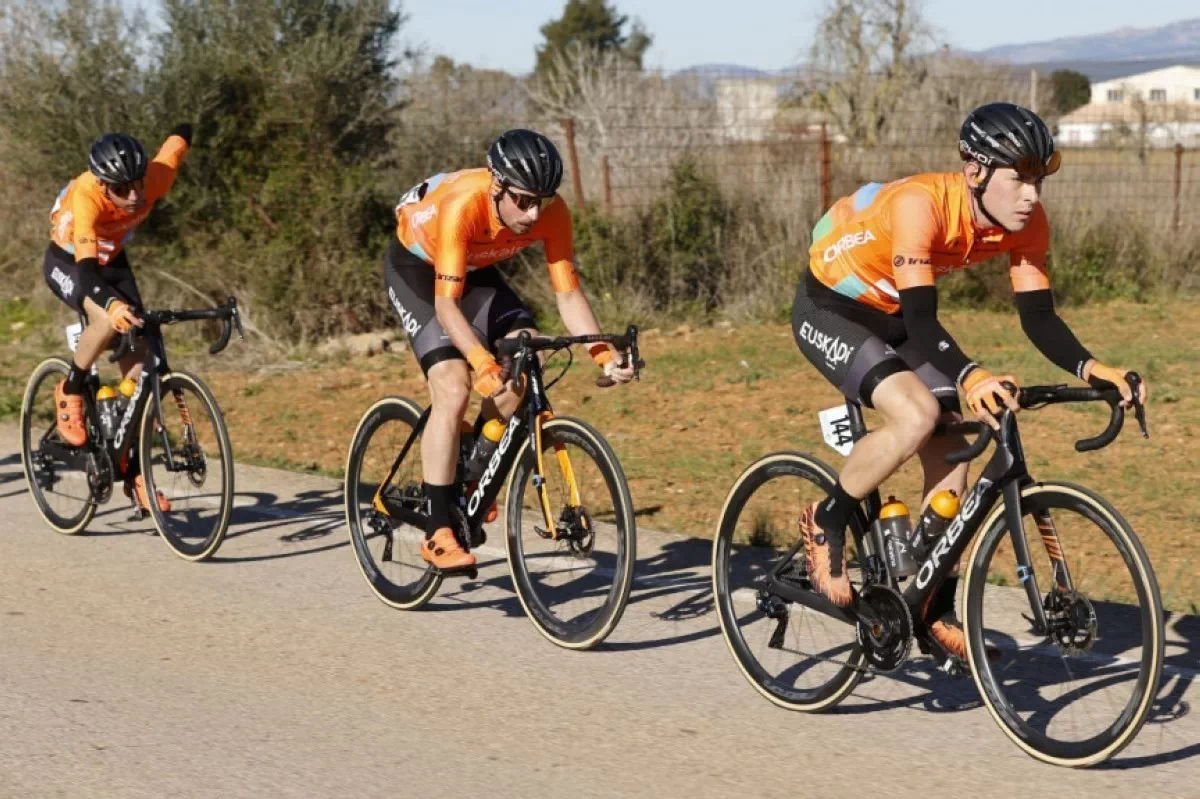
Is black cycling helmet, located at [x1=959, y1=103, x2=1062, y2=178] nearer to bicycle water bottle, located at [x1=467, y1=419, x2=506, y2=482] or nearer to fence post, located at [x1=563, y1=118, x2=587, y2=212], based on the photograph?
bicycle water bottle, located at [x1=467, y1=419, x2=506, y2=482]

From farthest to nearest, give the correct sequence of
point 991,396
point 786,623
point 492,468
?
point 492,468 → point 786,623 → point 991,396

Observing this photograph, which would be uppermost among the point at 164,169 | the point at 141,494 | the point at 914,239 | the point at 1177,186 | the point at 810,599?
the point at 164,169

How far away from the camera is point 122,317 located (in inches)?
308

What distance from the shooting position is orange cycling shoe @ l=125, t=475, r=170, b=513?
816 cm

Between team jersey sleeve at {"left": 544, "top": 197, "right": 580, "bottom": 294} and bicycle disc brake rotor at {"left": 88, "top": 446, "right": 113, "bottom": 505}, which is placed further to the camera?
bicycle disc brake rotor at {"left": 88, "top": 446, "right": 113, "bottom": 505}

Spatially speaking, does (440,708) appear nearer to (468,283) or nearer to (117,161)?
(468,283)

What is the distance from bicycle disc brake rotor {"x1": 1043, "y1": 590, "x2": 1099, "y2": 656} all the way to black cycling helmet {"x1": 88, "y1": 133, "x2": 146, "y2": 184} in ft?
17.5

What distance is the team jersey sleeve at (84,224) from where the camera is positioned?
8.21 metres

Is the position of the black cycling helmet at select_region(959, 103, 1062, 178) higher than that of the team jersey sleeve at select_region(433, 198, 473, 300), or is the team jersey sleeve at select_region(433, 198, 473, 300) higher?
the black cycling helmet at select_region(959, 103, 1062, 178)

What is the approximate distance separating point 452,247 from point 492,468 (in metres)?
0.92

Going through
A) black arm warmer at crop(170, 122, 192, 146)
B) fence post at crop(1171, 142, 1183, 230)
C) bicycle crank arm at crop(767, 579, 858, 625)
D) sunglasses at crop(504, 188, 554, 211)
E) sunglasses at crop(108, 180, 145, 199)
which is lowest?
bicycle crank arm at crop(767, 579, 858, 625)

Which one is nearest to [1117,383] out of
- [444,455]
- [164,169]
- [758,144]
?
[444,455]

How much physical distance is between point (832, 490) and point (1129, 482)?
4632 millimetres

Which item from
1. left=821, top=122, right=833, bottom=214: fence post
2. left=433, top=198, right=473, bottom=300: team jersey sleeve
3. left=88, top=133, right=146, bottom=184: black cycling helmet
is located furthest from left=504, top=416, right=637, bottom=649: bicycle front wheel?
left=821, top=122, right=833, bottom=214: fence post
